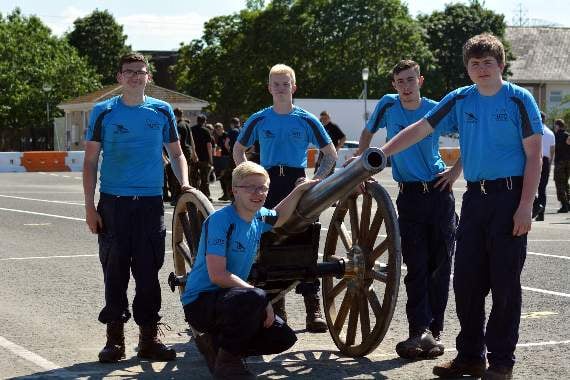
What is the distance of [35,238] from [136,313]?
28.6ft

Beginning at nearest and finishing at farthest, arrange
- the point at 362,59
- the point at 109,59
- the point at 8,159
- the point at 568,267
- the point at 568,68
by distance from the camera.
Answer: the point at 568,267 → the point at 8,159 → the point at 362,59 → the point at 568,68 → the point at 109,59

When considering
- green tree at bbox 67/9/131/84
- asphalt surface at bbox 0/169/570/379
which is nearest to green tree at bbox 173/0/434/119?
green tree at bbox 67/9/131/84

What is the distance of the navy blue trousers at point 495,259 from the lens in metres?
6.70

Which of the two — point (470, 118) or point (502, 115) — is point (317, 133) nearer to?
point (470, 118)

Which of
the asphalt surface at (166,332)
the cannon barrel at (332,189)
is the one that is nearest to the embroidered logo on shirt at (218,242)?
the cannon barrel at (332,189)

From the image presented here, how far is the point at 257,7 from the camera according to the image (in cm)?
9662

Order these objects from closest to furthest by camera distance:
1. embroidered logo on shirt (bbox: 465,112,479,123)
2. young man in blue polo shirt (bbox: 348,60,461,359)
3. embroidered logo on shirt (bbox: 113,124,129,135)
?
embroidered logo on shirt (bbox: 465,112,479,123) → embroidered logo on shirt (bbox: 113,124,129,135) → young man in blue polo shirt (bbox: 348,60,461,359)

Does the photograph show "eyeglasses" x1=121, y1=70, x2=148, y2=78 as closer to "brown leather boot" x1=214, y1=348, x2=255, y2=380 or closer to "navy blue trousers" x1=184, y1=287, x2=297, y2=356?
"navy blue trousers" x1=184, y1=287, x2=297, y2=356

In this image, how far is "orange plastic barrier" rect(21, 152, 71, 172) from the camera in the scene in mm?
45156

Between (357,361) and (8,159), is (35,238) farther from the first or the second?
(8,159)

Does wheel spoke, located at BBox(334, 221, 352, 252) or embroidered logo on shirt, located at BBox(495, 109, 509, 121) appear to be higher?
embroidered logo on shirt, located at BBox(495, 109, 509, 121)

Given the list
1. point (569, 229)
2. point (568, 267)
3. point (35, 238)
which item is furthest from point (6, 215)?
point (568, 267)

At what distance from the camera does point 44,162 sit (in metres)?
45.6

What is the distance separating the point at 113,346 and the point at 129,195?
0.94 metres
